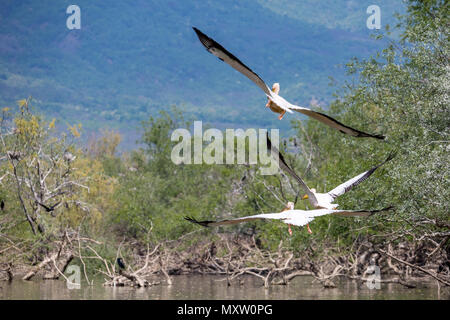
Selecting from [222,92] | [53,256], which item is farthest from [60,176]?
[222,92]

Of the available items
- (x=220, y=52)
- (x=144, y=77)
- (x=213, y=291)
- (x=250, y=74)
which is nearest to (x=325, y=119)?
(x=250, y=74)

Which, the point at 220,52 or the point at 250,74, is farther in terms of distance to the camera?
the point at 250,74

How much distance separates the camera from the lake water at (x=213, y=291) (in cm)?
1866

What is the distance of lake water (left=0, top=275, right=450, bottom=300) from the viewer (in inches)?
734

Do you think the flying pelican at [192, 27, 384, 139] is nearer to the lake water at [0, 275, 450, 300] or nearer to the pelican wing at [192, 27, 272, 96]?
the pelican wing at [192, 27, 272, 96]

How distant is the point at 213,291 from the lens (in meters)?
21.0

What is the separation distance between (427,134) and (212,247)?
12633mm

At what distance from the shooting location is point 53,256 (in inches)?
891

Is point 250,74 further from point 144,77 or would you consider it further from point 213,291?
point 144,77

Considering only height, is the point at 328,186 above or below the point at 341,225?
above

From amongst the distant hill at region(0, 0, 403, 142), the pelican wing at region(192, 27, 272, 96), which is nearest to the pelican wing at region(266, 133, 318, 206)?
the pelican wing at region(192, 27, 272, 96)

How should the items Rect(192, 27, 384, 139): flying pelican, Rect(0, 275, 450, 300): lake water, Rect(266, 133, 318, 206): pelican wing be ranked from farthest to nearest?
Rect(0, 275, 450, 300): lake water < Rect(266, 133, 318, 206): pelican wing < Rect(192, 27, 384, 139): flying pelican
